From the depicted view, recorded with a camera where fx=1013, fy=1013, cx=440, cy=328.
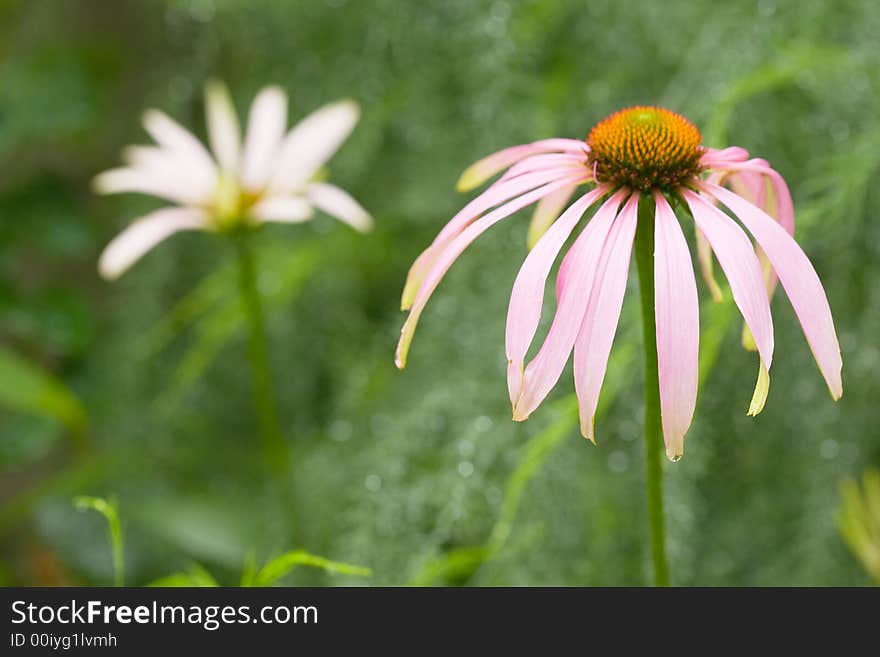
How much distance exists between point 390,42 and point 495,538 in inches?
16.3

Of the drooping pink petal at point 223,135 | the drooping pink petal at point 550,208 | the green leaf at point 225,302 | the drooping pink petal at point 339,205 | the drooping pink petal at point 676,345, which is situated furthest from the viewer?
the green leaf at point 225,302

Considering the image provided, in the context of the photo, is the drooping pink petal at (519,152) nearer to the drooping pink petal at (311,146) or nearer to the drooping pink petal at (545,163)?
the drooping pink petal at (545,163)

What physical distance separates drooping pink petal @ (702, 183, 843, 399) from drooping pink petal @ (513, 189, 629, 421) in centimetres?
4

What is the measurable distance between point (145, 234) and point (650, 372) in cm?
32

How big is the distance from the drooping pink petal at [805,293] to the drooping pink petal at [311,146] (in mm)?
345

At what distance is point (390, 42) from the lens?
2.45ft

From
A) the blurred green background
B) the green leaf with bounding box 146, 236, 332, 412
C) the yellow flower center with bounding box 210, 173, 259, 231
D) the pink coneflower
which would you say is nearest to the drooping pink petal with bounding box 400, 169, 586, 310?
the pink coneflower

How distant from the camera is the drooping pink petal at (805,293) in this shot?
24 cm

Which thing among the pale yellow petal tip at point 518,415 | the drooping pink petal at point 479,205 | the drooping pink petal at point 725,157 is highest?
the drooping pink petal at point 725,157

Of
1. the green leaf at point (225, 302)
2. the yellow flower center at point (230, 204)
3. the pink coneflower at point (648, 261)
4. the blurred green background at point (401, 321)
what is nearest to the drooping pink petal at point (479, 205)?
the pink coneflower at point (648, 261)

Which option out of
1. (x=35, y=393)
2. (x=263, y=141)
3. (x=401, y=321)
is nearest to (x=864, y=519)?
(x=401, y=321)

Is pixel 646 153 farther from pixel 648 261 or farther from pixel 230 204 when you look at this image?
pixel 230 204
